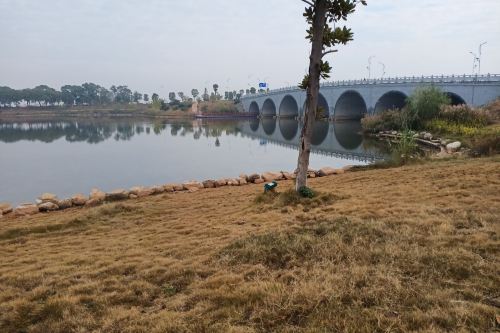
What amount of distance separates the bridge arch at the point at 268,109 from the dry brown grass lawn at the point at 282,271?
9172 centimetres

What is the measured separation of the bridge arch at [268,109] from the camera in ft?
324

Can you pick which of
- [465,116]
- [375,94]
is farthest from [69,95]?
[465,116]

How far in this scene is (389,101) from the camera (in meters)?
59.4

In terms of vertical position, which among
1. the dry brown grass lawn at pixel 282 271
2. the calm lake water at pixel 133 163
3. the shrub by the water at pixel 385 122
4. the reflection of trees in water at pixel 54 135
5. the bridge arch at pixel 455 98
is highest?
the bridge arch at pixel 455 98

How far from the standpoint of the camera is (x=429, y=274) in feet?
13.6

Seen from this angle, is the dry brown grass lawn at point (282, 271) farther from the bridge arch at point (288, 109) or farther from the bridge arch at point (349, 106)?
the bridge arch at point (288, 109)

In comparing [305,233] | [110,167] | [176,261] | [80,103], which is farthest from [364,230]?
[80,103]

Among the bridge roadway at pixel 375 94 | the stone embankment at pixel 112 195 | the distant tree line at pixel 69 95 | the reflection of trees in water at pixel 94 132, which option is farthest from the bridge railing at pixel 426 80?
the distant tree line at pixel 69 95

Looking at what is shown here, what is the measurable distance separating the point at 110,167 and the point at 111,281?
19233 millimetres

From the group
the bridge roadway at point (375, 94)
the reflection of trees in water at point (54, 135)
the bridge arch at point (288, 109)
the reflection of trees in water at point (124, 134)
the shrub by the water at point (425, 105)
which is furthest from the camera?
the bridge arch at point (288, 109)

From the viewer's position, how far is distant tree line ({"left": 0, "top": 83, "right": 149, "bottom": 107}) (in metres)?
121

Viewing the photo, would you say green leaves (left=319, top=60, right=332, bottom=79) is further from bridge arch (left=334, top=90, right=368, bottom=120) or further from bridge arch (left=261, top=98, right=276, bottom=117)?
bridge arch (left=261, top=98, right=276, bottom=117)

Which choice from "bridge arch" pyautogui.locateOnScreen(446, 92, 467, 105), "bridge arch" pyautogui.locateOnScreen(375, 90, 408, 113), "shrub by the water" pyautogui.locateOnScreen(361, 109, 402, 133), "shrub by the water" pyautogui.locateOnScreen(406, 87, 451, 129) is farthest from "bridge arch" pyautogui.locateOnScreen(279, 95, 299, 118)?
"shrub by the water" pyautogui.locateOnScreen(406, 87, 451, 129)

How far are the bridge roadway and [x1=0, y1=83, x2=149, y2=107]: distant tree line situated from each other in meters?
70.7
